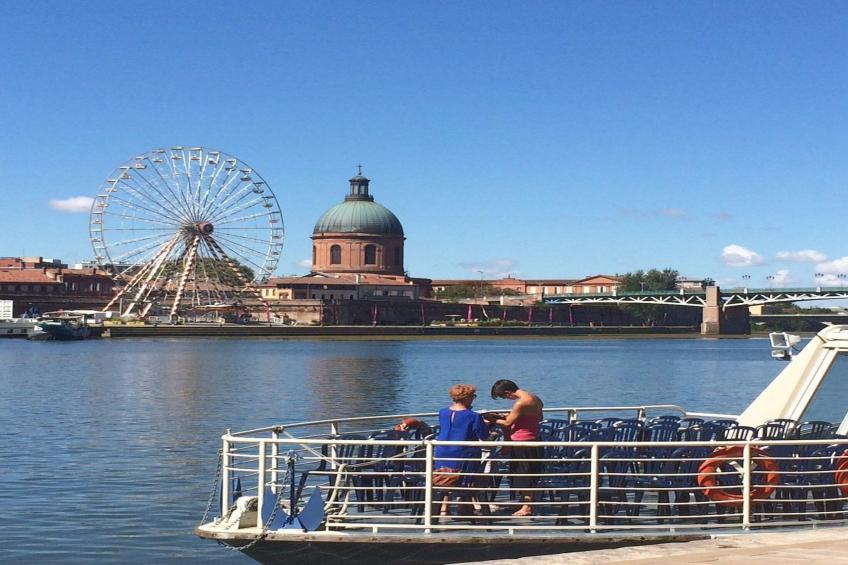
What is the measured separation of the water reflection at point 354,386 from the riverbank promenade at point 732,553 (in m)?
32.7

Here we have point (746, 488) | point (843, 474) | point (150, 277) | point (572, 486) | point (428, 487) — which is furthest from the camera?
point (150, 277)

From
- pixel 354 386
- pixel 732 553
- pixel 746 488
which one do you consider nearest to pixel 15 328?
pixel 354 386

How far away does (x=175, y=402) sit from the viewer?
5069 cm

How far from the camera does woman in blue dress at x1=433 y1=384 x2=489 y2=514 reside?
13.9 metres

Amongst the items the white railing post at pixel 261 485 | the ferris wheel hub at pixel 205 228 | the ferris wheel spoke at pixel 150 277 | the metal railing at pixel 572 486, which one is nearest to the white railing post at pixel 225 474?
the metal railing at pixel 572 486

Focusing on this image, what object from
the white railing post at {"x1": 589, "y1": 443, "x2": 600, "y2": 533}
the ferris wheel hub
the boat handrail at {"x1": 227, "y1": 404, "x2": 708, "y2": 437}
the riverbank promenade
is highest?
the ferris wheel hub

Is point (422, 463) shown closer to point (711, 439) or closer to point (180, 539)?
point (711, 439)

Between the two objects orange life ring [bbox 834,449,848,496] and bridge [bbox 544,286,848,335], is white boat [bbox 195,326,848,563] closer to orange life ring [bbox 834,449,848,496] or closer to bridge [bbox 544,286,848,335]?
orange life ring [bbox 834,449,848,496]

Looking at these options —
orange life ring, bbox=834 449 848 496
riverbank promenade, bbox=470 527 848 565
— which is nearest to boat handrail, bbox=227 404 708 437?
orange life ring, bbox=834 449 848 496

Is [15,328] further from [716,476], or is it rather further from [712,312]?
[716,476]

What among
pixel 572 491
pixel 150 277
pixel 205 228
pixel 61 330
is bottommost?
pixel 572 491

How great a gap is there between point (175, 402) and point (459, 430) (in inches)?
1506

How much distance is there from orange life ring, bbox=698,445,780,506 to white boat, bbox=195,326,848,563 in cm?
2

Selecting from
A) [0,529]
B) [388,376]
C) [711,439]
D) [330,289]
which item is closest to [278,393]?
[388,376]
